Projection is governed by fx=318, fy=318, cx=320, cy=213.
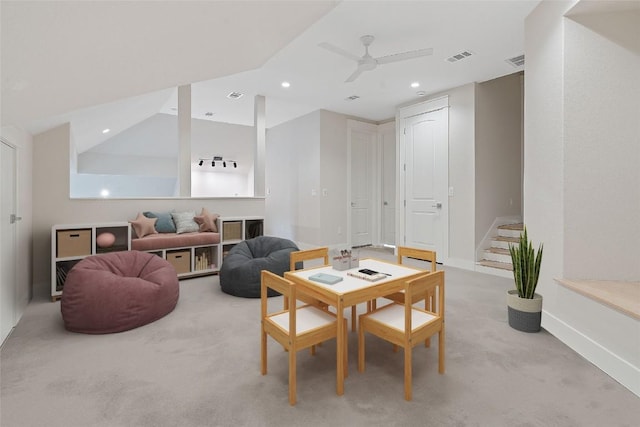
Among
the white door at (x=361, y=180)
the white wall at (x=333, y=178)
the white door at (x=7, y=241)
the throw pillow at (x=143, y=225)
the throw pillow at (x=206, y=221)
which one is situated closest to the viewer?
the white door at (x=7, y=241)

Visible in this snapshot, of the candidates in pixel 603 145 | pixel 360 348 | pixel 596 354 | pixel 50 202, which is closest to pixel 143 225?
pixel 50 202

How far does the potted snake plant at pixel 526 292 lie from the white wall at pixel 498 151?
2.27 metres

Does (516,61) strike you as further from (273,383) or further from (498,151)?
(273,383)

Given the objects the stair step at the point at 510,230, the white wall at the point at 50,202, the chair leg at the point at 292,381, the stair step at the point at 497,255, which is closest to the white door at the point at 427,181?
the stair step at the point at 497,255

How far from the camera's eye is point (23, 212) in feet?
10.3

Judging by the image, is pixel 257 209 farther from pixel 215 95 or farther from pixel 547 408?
pixel 547 408

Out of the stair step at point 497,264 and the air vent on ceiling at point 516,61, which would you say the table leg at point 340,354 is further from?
the air vent on ceiling at point 516,61

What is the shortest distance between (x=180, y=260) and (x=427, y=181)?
4.08m

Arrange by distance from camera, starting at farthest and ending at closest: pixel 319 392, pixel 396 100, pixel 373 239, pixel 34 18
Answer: pixel 373 239 → pixel 396 100 → pixel 319 392 → pixel 34 18

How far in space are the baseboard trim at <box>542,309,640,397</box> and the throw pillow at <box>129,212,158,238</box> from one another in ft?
14.2

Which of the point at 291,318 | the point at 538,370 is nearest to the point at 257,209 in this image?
the point at 291,318

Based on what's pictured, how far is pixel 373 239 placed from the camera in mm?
7223

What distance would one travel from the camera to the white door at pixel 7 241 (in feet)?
8.15

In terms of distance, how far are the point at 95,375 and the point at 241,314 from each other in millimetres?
1228
